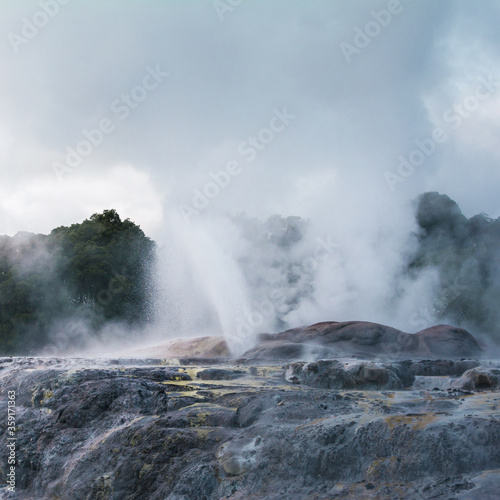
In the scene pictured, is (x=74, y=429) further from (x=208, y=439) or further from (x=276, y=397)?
(x=276, y=397)

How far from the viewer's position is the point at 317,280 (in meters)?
32.0

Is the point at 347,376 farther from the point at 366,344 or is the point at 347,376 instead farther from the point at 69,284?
the point at 69,284

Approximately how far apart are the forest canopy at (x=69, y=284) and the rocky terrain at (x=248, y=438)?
27097mm

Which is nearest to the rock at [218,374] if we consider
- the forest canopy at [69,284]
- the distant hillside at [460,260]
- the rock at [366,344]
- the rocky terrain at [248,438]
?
the rocky terrain at [248,438]

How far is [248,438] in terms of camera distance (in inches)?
217

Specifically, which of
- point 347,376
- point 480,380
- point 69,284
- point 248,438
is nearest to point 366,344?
point 347,376

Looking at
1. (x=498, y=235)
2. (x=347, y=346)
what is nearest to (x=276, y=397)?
(x=347, y=346)

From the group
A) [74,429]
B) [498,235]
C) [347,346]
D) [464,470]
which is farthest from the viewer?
[498,235]

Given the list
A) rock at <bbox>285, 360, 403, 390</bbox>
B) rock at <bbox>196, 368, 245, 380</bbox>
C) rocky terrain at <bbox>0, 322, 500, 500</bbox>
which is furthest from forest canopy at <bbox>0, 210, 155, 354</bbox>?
rock at <bbox>285, 360, 403, 390</bbox>

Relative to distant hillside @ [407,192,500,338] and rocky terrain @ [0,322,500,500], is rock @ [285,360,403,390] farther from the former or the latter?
distant hillside @ [407,192,500,338]

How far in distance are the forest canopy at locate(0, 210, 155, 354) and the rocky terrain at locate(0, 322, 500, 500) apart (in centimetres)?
2710

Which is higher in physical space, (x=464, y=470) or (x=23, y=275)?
(x=23, y=275)

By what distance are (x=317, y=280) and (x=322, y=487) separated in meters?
27.7

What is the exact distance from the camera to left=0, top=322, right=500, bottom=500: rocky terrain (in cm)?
448
